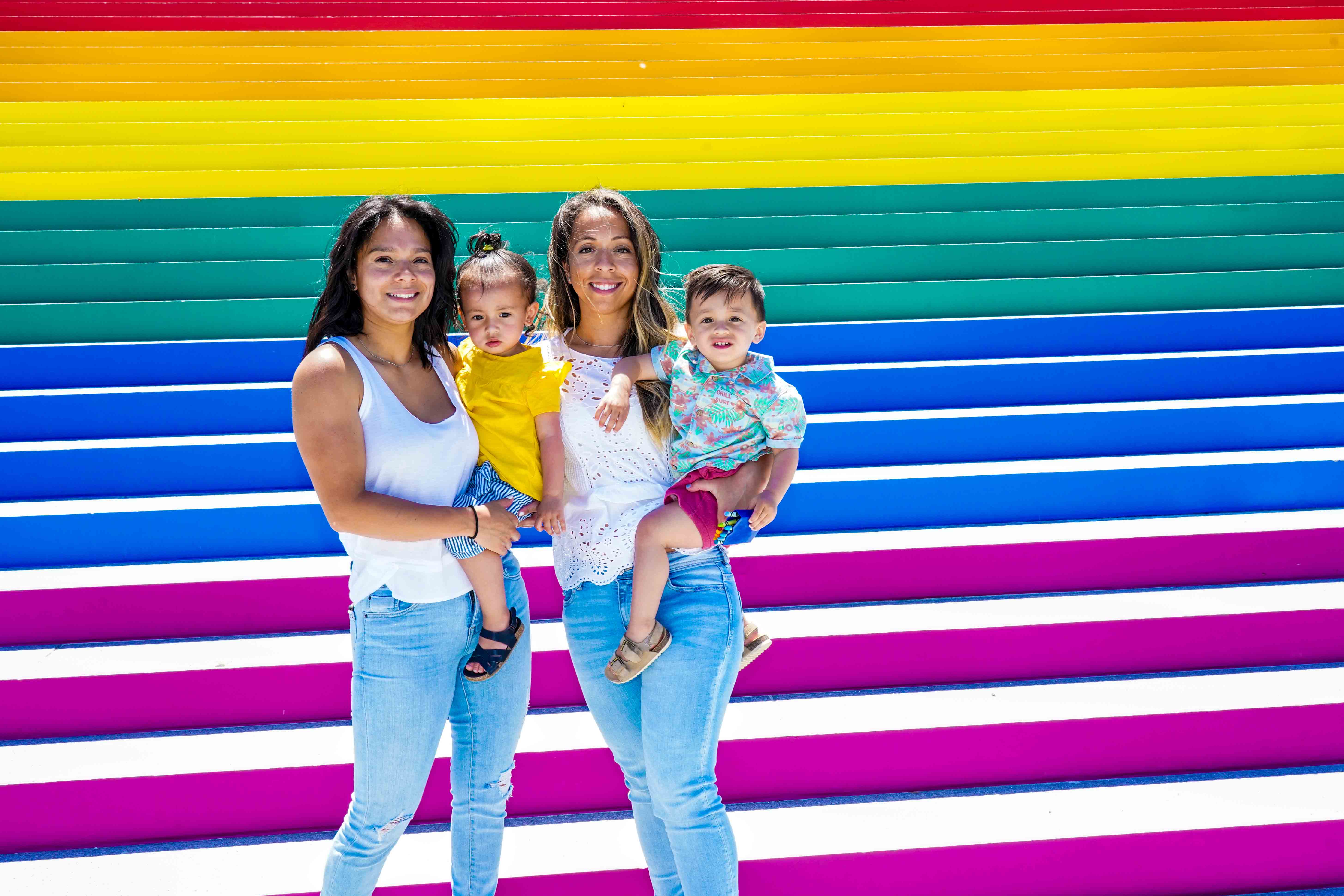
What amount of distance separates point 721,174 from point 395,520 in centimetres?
385

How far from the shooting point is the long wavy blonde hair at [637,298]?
163 cm

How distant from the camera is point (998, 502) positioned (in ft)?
10.2

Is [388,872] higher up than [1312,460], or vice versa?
[1312,460]

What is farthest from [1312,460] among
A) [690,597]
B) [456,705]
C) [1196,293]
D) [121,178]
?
[121,178]

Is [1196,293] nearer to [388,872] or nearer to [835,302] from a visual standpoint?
[835,302]

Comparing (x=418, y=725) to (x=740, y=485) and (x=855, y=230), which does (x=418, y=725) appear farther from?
(x=855, y=230)

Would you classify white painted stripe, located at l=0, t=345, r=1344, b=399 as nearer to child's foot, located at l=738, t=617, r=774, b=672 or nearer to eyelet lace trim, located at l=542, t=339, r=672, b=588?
child's foot, located at l=738, t=617, r=774, b=672

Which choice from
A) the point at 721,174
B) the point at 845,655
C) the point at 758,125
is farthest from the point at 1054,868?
the point at 758,125

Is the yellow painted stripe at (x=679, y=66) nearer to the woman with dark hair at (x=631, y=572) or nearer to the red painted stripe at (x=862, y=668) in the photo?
the red painted stripe at (x=862, y=668)

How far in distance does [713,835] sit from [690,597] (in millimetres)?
404

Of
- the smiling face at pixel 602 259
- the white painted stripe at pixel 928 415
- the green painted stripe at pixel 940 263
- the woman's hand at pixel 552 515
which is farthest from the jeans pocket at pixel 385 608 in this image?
the green painted stripe at pixel 940 263

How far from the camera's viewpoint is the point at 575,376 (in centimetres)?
164

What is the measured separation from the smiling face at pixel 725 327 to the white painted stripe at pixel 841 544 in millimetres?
1251

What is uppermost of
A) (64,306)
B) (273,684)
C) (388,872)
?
(64,306)
